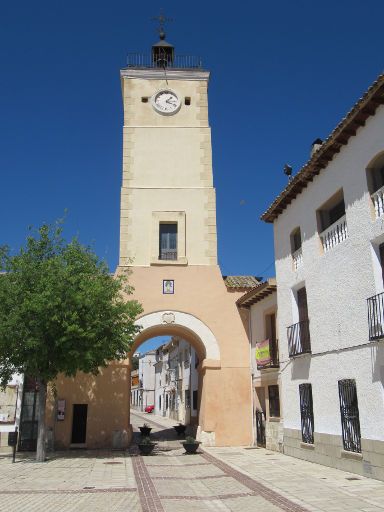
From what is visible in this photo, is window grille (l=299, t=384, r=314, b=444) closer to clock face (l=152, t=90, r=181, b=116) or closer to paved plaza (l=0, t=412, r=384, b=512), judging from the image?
paved plaza (l=0, t=412, r=384, b=512)

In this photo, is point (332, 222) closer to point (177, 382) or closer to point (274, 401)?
point (274, 401)

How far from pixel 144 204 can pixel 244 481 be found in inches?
512

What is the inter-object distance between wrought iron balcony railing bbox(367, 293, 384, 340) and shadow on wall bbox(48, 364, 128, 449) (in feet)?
36.1

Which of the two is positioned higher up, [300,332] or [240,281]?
[240,281]

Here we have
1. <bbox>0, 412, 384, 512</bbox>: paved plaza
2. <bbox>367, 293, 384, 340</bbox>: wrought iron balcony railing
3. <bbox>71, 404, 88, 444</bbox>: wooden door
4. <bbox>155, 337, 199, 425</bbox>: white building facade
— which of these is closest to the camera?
<bbox>0, 412, 384, 512</bbox>: paved plaza

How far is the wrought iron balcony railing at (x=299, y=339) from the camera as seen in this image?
14.7 metres

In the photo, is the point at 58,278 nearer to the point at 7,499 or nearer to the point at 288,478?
the point at 7,499

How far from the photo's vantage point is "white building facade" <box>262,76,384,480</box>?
36.3 feet

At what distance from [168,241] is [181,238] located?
2.09 ft

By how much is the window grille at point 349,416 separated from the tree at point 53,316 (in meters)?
7.02

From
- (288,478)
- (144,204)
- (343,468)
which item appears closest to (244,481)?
(288,478)

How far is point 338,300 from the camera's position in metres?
12.8

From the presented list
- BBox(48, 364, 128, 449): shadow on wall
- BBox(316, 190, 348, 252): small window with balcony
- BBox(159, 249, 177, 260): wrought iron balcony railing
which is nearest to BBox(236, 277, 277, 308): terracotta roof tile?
BBox(159, 249, 177, 260): wrought iron balcony railing

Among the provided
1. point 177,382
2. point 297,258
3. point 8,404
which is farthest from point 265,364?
point 177,382
